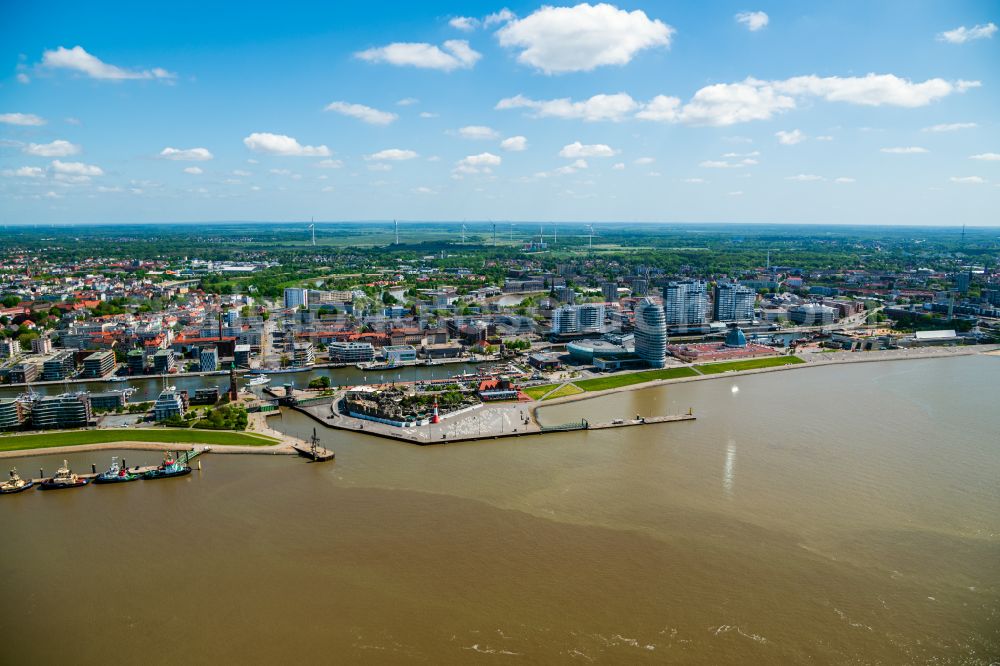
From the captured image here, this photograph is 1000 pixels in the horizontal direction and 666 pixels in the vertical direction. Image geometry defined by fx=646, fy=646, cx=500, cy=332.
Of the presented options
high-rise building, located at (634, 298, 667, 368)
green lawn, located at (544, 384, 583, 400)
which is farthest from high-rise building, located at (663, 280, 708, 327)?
green lawn, located at (544, 384, 583, 400)

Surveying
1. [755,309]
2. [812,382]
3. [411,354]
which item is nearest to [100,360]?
[411,354]

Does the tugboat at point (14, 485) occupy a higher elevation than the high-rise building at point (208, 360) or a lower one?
lower

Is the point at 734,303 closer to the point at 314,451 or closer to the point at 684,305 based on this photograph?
the point at 684,305

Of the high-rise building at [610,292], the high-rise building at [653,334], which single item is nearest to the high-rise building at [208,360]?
the high-rise building at [653,334]

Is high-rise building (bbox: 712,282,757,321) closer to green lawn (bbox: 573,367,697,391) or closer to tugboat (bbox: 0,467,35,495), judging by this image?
green lawn (bbox: 573,367,697,391)

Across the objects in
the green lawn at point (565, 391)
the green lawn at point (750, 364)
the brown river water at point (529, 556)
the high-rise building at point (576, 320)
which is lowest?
the brown river water at point (529, 556)

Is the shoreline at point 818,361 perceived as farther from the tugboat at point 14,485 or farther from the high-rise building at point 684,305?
the tugboat at point 14,485

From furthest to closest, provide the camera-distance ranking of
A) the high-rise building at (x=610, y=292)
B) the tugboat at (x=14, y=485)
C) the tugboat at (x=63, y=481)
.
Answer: the high-rise building at (x=610, y=292) < the tugboat at (x=63, y=481) < the tugboat at (x=14, y=485)
